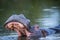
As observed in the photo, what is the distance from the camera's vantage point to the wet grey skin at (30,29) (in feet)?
5.48

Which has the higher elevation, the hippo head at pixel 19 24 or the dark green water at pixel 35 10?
the dark green water at pixel 35 10

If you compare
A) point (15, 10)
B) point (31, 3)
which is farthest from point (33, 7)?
point (15, 10)

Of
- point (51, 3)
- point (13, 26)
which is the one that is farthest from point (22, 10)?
point (51, 3)

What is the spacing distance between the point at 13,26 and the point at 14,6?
7.7 inches

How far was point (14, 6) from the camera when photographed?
1.72 m

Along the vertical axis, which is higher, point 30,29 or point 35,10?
point 35,10

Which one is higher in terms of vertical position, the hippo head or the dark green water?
the dark green water

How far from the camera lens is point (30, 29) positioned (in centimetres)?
169

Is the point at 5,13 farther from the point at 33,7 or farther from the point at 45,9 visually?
the point at 45,9

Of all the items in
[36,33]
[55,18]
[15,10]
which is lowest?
[36,33]

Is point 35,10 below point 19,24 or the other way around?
the other way around

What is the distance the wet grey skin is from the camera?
167cm

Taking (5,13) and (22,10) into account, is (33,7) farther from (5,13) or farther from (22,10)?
(5,13)

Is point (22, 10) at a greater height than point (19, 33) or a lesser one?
greater
